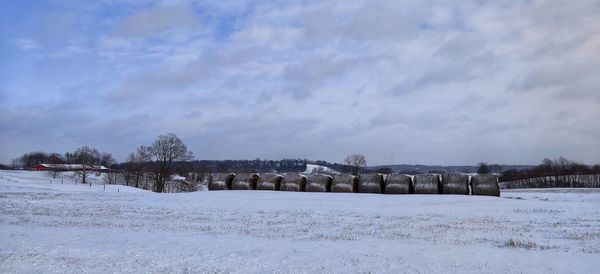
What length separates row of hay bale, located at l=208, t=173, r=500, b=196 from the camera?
36062mm

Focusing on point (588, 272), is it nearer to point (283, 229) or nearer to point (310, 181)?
point (283, 229)

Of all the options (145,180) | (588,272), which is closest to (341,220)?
(588,272)

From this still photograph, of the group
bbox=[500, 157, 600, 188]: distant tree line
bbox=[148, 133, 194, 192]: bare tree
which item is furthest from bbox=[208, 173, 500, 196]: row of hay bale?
bbox=[500, 157, 600, 188]: distant tree line

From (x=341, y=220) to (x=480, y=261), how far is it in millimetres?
8967

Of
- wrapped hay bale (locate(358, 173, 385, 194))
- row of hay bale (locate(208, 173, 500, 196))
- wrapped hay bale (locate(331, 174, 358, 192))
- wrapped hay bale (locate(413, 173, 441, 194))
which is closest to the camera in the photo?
row of hay bale (locate(208, 173, 500, 196))

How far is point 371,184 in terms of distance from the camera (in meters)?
38.7

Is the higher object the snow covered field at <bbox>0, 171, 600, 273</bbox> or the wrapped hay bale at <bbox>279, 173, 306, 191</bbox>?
the wrapped hay bale at <bbox>279, 173, 306, 191</bbox>

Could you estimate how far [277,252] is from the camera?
38.8 ft

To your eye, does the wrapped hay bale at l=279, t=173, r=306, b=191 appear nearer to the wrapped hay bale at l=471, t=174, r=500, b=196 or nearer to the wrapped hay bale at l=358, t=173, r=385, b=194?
the wrapped hay bale at l=358, t=173, r=385, b=194

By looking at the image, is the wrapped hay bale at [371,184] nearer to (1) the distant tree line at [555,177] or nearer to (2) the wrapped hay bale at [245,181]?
(2) the wrapped hay bale at [245,181]

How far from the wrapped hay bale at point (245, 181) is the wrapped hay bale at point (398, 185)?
37.9 ft

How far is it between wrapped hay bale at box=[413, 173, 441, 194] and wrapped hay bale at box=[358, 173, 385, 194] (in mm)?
2685

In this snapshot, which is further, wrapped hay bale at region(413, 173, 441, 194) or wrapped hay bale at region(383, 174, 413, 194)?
wrapped hay bale at region(383, 174, 413, 194)

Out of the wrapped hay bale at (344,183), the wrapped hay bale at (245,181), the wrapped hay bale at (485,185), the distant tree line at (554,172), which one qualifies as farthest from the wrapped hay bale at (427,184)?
the distant tree line at (554,172)
